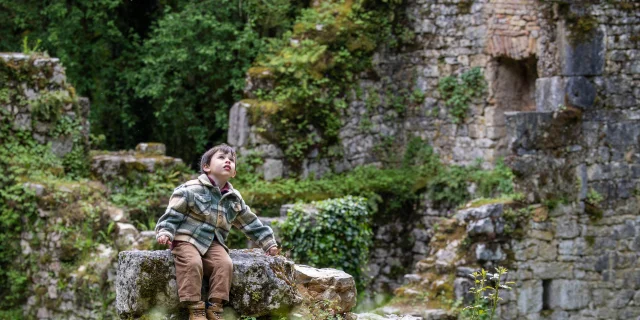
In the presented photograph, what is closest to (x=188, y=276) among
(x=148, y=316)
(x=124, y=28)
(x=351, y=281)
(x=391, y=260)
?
(x=148, y=316)

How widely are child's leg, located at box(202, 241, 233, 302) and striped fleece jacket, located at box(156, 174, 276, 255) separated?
7cm

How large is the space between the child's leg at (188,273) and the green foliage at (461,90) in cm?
962

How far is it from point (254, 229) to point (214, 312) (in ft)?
2.77

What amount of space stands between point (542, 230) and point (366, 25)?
4323 mm

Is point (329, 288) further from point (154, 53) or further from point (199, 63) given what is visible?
point (154, 53)

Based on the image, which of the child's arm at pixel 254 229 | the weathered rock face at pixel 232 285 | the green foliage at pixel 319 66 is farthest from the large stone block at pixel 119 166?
the weathered rock face at pixel 232 285

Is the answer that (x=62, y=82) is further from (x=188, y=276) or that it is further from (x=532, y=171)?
(x=188, y=276)

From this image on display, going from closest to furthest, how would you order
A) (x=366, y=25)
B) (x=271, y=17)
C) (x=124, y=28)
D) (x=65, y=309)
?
(x=65, y=309), (x=366, y=25), (x=271, y=17), (x=124, y=28)

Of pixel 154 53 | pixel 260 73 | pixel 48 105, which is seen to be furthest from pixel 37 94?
pixel 154 53

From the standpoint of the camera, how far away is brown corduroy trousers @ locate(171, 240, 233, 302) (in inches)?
255

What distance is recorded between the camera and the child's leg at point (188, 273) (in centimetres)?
645

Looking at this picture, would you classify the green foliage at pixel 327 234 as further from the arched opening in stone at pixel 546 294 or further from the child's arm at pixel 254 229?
the child's arm at pixel 254 229

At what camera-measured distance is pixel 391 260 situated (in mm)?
16281

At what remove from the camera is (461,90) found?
52.0 feet
